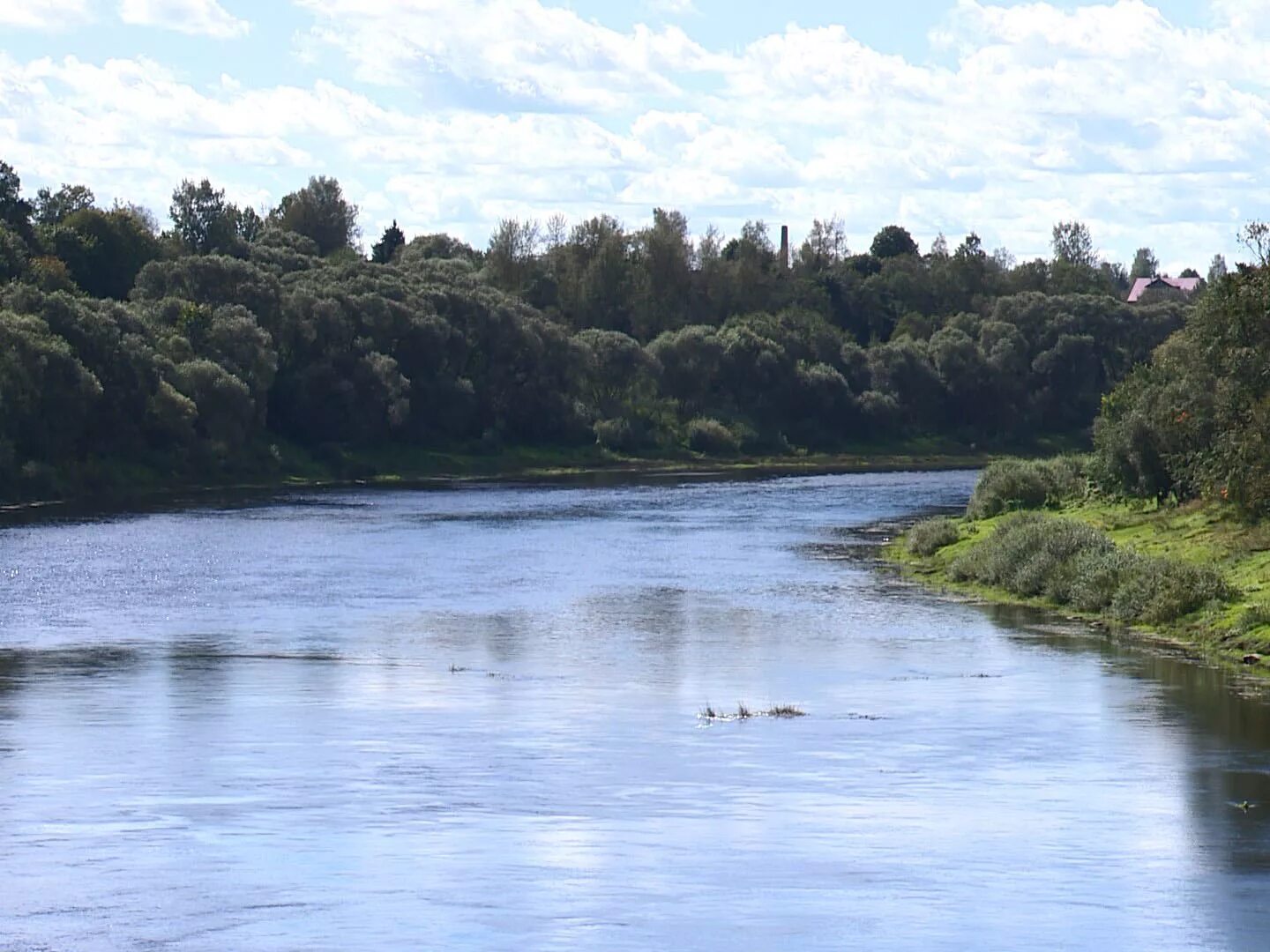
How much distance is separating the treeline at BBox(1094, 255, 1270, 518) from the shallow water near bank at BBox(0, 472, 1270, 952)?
7.72 meters

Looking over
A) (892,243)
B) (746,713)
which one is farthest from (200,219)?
(746,713)

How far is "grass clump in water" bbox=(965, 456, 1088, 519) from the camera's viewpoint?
233 feet

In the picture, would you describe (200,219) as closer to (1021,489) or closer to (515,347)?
(515,347)

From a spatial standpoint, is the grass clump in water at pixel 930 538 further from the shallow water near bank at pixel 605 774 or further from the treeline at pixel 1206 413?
the shallow water near bank at pixel 605 774

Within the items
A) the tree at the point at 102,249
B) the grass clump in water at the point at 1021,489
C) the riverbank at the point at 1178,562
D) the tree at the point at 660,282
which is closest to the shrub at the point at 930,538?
the riverbank at the point at 1178,562

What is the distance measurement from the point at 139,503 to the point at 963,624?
51902 mm

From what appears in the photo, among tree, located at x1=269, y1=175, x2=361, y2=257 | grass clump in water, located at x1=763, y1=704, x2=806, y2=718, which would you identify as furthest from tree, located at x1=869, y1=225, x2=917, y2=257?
grass clump in water, located at x1=763, y1=704, x2=806, y2=718

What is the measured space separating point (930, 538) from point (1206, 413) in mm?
9431

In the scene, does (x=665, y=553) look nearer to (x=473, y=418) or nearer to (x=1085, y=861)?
(x=1085, y=861)

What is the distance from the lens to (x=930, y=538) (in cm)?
6328

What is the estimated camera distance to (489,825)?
2477 centimetres

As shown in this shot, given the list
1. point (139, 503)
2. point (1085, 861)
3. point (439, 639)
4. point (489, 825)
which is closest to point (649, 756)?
point (489, 825)

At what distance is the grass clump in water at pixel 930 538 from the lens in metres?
63.0

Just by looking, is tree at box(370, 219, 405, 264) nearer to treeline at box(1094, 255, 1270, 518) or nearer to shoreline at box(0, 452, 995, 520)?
shoreline at box(0, 452, 995, 520)
